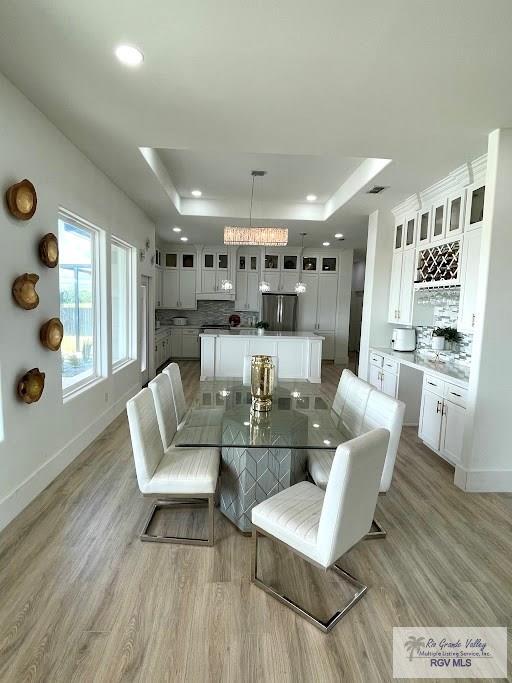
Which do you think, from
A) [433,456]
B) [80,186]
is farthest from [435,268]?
[80,186]

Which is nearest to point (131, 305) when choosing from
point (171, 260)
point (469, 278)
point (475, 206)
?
point (171, 260)

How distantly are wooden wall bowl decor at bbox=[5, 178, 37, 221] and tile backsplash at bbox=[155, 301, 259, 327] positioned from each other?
6276 millimetres

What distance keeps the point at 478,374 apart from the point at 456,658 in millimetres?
1886

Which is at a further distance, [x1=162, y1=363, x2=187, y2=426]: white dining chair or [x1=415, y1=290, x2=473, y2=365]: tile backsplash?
[x1=415, y1=290, x2=473, y2=365]: tile backsplash

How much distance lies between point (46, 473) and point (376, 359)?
3.97 metres

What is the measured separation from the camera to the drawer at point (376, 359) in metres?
4.74

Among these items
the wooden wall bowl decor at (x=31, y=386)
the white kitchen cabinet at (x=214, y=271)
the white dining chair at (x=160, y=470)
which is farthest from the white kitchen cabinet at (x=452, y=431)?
the white kitchen cabinet at (x=214, y=271)

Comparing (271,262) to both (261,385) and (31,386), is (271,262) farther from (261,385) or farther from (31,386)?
(31,386)

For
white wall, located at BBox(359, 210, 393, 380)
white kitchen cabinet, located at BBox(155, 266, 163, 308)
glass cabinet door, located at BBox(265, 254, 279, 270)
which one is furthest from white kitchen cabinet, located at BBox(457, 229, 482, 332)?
white kitchen cabinet, located at BBox(155, 266, 163, 308)

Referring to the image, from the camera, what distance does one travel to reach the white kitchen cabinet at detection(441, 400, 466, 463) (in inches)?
119

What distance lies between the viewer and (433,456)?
3566mm

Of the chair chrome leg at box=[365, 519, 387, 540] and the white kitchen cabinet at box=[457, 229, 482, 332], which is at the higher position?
the white kitchen cabinet at box=[457, 229, 482, 332]

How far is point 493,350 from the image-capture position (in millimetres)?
2773

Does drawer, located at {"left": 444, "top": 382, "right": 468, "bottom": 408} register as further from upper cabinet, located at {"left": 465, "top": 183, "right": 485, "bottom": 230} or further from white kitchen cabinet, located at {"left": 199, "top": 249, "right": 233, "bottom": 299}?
white kitchen cabinet, located at {"left": 199, "top": 249, "right": 233, "bottom": 299}
